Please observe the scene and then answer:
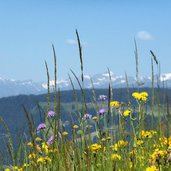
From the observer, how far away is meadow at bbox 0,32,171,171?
2.31 metres

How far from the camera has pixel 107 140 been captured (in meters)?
3.62

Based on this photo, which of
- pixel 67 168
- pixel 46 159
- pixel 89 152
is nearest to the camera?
pixel 67 168

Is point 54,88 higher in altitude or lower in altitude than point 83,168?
higher

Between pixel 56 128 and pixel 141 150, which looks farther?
pixel 141 150

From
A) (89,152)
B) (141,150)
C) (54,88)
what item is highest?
(54,88)

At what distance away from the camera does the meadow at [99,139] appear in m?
2.31

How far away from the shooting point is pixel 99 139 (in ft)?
11.4

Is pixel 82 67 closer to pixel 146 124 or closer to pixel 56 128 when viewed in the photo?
pixel 56 128

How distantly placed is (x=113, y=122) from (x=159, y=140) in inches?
17.7

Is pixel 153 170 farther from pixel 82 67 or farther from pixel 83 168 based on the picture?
pixel 82 67

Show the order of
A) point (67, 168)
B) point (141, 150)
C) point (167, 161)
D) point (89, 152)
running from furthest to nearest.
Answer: point (141, 150) < point (167, 161) < point (89, 152) < point (67, 168)

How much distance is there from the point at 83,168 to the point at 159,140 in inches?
42.3

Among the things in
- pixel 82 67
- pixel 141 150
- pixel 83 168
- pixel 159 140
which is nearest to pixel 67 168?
pixel 82 67

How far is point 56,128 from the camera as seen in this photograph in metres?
2.34
